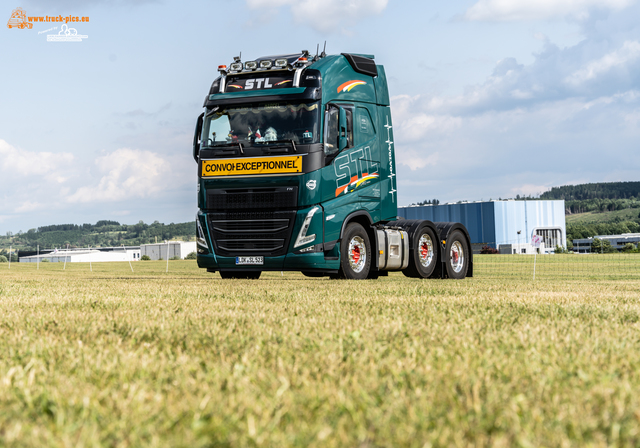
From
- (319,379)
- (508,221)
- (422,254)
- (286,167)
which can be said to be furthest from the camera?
(508,221)

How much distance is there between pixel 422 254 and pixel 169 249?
11607 cm

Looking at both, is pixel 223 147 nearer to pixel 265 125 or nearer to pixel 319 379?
pixel 265 125

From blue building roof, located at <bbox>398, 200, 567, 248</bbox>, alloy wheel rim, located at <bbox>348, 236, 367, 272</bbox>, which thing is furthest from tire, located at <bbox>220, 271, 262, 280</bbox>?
blue building roof, located at <bbox>398, 200, 567, 248</bbox>

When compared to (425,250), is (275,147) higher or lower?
higher

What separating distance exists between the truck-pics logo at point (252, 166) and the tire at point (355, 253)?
1.96 m

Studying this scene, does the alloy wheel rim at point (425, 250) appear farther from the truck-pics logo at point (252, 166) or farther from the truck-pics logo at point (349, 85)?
the truck-pics logo at point (252, 166)

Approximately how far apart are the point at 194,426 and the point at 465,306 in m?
5.01

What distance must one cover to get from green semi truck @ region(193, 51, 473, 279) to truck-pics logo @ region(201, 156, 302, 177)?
0.06 ft

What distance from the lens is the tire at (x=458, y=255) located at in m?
17.0

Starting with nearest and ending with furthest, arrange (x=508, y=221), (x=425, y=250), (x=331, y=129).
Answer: (x=331, y=129) < (x=425, y=250) < (x=508, y=221)

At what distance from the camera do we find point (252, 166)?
1255cm

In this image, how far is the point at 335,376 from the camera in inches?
132

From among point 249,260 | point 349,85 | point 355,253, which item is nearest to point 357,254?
point 355,253

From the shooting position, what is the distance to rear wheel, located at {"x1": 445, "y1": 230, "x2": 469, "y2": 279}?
672 inches
